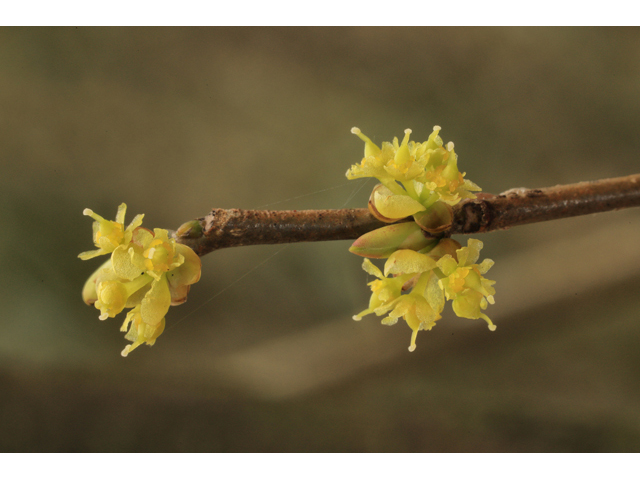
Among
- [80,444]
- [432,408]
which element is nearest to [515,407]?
[432,408]

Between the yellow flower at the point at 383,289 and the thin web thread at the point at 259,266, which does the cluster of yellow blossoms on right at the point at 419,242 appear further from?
the thin web thread at the point at 259,266

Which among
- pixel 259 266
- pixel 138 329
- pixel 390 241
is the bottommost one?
pixel 138 329

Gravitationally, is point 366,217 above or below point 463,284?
above

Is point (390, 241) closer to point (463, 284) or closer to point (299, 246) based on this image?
point (463, 284)

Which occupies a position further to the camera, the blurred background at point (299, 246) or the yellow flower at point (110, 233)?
the blurred background at point (299, 246)

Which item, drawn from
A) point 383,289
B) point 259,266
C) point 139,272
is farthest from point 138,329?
point 259,266

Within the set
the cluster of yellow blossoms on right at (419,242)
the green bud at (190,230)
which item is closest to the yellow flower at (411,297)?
the cluster of yellow blossoms on right at (419,242)

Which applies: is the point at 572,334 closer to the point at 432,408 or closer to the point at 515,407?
the point at 515,407
